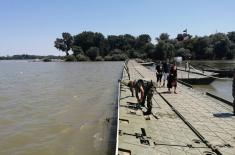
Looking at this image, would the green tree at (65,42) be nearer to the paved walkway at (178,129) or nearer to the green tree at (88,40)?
the green tree at (88,40)

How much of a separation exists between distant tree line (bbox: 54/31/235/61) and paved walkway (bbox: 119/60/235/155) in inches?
4205

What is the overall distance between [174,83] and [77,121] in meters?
7.44

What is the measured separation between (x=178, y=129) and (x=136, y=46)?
160m

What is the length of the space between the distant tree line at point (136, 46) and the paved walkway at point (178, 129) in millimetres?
106810

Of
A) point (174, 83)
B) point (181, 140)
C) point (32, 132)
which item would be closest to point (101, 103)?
point (174, 83)

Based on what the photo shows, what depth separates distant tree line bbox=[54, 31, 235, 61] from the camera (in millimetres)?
133625

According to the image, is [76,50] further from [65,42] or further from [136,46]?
[136,46]

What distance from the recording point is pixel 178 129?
11453mm

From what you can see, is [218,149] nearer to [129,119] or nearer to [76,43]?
[129,119]

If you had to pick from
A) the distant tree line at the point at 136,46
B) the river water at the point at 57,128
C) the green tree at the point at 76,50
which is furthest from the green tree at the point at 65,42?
the river water at the point at 57,128

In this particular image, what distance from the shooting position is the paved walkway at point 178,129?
9.35 m

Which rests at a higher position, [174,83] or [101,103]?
[174,83]

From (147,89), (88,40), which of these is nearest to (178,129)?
(147,89)

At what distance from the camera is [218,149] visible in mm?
9188
